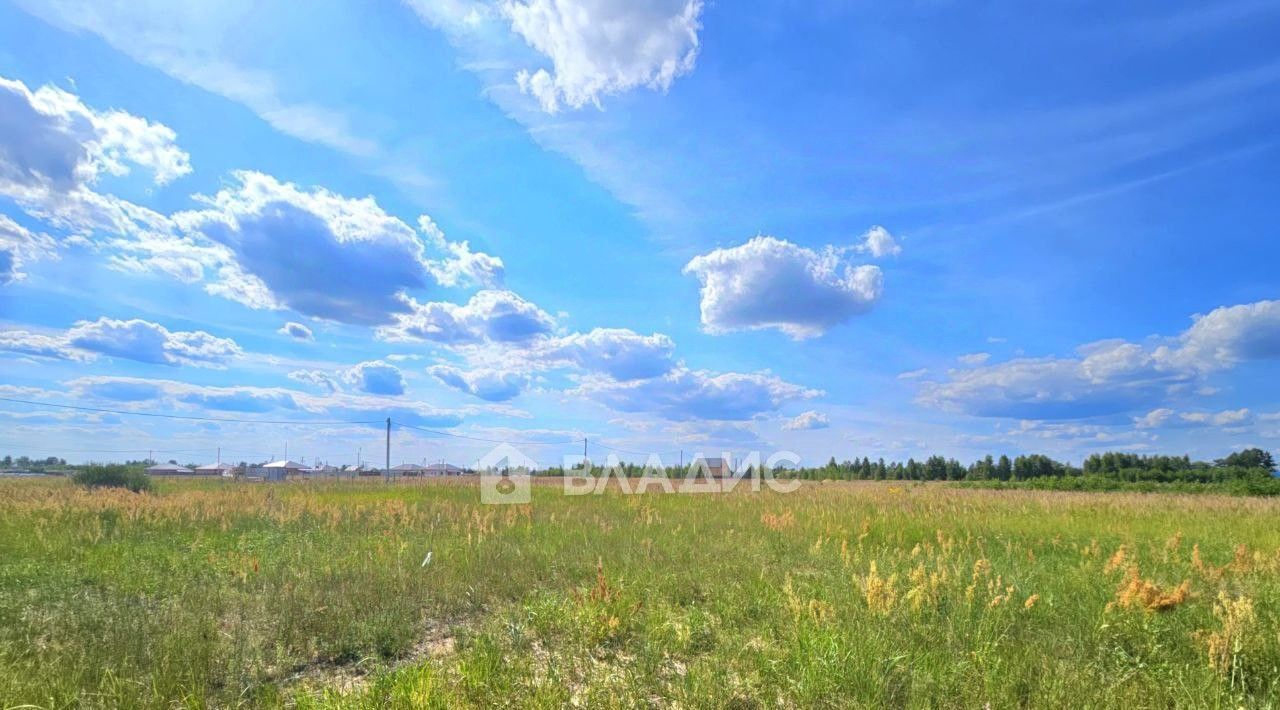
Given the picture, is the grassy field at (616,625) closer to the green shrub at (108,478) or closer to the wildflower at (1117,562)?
the wildflower at (1117,562)

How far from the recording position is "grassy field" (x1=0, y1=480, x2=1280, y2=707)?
12.6ft

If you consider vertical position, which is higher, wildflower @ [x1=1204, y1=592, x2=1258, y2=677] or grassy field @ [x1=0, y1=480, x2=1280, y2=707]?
wildflower @ [x1=1204, y1=592, x2=1258, y2=677]

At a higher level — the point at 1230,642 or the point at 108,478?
the point at 1230,642

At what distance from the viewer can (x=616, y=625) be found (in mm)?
4945

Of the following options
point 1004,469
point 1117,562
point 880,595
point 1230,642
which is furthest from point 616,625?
point 1004,469

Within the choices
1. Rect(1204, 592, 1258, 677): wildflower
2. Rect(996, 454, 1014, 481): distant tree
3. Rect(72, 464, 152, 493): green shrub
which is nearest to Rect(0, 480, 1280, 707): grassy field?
Rect(1204, 592, 1258, 677): wildflower

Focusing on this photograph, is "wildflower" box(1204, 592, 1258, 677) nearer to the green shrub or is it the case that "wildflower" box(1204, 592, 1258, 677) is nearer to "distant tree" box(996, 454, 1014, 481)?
the green shrub

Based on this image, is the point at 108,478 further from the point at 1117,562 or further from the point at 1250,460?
the point at 1250,460

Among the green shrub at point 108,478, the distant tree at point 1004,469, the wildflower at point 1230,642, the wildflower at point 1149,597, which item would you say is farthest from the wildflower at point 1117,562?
the distant tree at point 1004,469

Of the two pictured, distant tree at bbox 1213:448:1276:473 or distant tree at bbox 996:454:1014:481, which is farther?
distant tree at bbox 996:454:1014:481

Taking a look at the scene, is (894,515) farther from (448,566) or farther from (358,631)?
(358,631)

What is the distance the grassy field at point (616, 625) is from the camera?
3.83m

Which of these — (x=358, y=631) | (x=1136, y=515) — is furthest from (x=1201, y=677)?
(x=1136, y=515)

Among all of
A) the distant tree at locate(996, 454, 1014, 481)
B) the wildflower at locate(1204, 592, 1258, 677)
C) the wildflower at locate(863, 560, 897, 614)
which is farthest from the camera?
the distant tree at locate(996, 454, 1014, 481)
